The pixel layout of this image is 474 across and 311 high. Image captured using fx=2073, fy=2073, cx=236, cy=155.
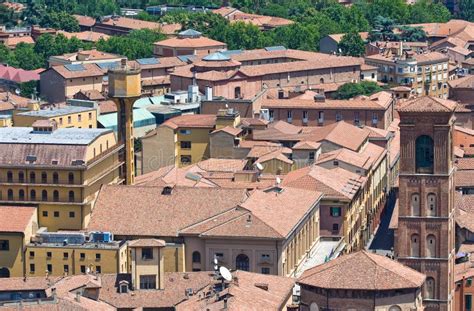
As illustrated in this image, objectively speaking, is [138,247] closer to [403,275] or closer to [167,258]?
[167,258]

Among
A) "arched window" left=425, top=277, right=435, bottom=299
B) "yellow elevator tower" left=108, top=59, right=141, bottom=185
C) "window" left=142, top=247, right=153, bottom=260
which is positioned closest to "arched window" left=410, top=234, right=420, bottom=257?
"arched window" left=425, top=277, right=435, bottom=299

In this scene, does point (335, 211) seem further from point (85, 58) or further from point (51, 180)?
point (85, 58)

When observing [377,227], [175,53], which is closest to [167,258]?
[377,227]

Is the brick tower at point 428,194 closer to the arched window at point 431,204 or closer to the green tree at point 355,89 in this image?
the arched window at point 431,204

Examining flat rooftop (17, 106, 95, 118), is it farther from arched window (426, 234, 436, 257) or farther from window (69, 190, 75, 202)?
arched window (426, 234, 436, 257)

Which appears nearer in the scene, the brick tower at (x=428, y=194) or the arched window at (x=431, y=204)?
the brick tower at (x=428, y=194)

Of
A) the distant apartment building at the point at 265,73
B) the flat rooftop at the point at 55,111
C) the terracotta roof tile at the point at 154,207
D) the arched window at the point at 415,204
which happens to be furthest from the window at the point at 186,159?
the arched window at the point at 415,204
